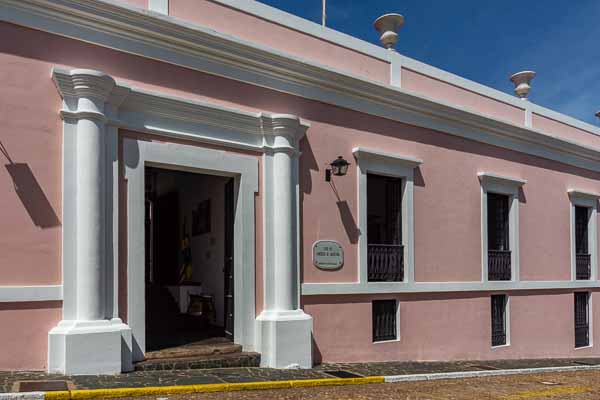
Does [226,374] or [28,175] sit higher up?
[28,175]

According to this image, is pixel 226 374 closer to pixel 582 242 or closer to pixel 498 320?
pixel 498 320

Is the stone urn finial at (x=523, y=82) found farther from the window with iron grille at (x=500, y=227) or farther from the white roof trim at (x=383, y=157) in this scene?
the white roof trim at (x=383, y=157)

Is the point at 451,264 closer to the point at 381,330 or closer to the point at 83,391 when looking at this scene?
the point at 381,330

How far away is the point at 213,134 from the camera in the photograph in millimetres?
8461

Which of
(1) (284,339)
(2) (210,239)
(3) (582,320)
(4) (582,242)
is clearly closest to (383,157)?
(1) (284,339)

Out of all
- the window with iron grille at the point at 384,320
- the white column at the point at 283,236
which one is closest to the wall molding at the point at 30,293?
the white column at the point at 283,236

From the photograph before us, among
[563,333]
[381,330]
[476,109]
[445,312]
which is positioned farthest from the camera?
[563,333]

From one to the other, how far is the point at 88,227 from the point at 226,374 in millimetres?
2546

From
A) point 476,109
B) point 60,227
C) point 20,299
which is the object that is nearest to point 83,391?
point 20,299

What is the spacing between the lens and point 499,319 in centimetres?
1246

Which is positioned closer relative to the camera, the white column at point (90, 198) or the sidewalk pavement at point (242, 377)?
the sidewalk pavement at point (242, 377)

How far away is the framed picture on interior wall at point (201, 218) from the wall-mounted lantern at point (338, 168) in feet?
10.6

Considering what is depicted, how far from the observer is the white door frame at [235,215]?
7.61m

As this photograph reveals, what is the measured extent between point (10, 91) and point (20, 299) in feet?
8.03
